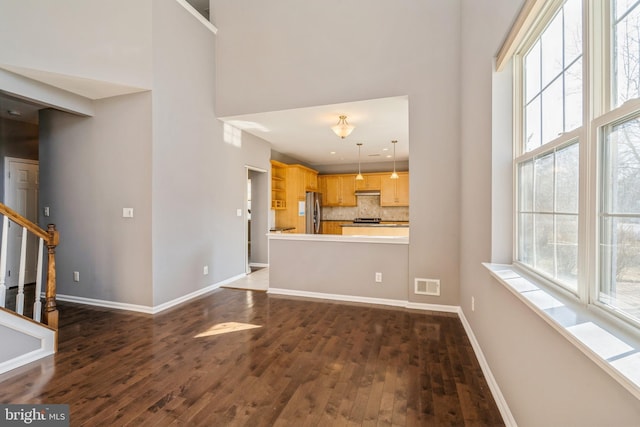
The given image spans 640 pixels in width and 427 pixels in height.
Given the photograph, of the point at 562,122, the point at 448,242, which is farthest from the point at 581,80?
the point at 448,242

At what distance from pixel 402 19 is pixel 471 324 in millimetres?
3580

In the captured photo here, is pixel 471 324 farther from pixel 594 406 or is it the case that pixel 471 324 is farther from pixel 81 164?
pixel 81 164

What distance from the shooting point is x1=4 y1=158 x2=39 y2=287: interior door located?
183 inches

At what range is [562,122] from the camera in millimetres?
1450

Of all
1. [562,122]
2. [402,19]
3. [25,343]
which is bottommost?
[25,343]

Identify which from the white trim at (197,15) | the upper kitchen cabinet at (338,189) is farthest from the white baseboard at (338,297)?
the upper kitchen cabinet at (338,189)

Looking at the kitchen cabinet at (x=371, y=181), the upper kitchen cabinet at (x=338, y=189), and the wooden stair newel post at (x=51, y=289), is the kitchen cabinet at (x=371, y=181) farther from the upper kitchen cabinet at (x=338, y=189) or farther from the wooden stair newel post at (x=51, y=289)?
the wooden stair newel post at (x=51, y=289)

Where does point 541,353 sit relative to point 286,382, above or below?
above

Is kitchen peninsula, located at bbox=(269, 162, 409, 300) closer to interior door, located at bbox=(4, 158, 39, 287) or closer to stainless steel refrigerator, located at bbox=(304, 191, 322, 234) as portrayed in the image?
stainless steel refrigerator, located at bbox=(304, 191, 322, 234)

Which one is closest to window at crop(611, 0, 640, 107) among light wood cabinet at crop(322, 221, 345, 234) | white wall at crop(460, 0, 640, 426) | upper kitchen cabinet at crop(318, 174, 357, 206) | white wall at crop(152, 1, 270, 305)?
white wall at crop(460, 0, 640, 426)

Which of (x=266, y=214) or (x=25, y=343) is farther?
(x=266, y=214)

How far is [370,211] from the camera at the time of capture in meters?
8.81

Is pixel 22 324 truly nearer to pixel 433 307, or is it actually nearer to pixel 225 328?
pixel 225 328

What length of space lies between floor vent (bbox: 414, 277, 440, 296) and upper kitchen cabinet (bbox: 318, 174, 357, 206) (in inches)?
203
